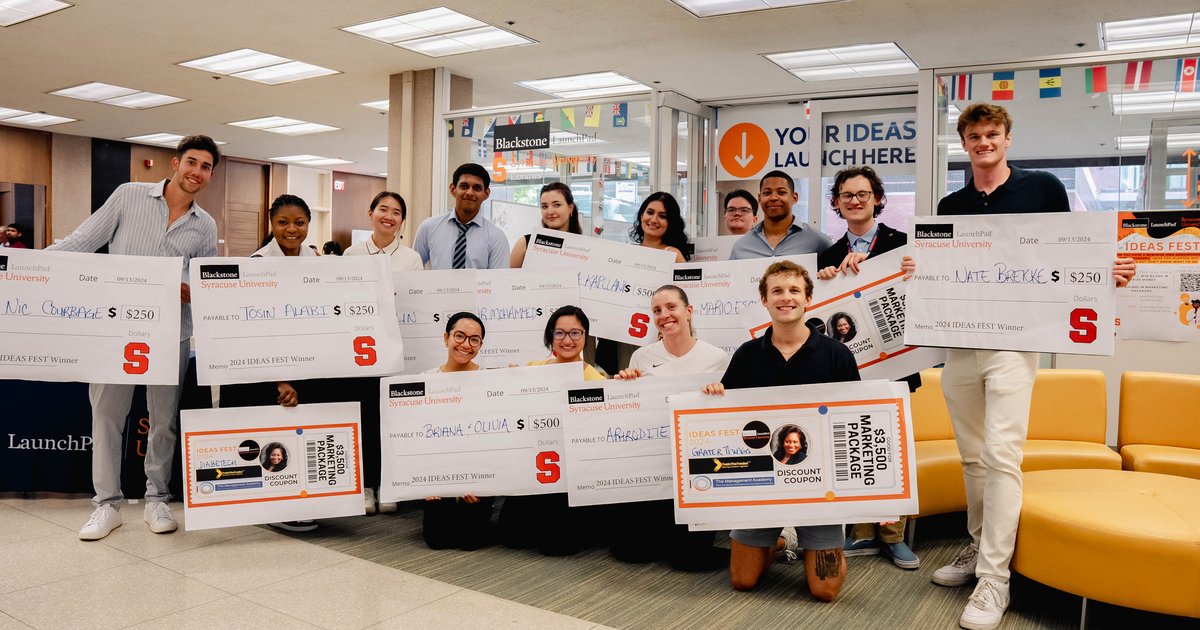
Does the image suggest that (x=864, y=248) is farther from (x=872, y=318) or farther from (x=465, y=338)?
(x=465, y=338)

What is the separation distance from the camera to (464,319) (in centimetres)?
363

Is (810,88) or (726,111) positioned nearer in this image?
(726,111)

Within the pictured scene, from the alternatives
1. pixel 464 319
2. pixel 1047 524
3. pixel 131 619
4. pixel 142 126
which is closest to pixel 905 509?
pixel 1047 524

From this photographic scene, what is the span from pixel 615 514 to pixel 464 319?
107 cm

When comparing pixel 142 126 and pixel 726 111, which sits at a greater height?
pixel 142 126

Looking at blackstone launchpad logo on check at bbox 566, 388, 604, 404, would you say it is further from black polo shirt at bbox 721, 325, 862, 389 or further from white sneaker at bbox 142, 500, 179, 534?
white sneaker at bbox 142, 500, 179, 534

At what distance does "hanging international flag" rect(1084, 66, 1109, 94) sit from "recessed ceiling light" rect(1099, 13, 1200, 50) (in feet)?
7.29

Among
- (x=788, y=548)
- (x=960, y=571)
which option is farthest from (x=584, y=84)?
(x=960, y=571)

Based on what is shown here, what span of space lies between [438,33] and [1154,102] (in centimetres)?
574

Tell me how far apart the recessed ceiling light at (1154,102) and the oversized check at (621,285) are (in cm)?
314

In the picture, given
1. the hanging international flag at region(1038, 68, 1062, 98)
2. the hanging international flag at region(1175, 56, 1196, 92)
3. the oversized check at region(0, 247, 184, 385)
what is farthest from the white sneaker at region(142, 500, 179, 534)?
the hanging international flag at region(1175, 56, 1196, 92)

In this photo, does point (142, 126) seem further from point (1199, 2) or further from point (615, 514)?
point (1199, 2)

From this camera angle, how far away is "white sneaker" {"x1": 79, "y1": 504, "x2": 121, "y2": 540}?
→ 11.5 feet

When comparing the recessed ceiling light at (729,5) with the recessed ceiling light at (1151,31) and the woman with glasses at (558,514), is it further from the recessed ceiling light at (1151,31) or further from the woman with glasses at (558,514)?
the woman with glasses at (558,514)
